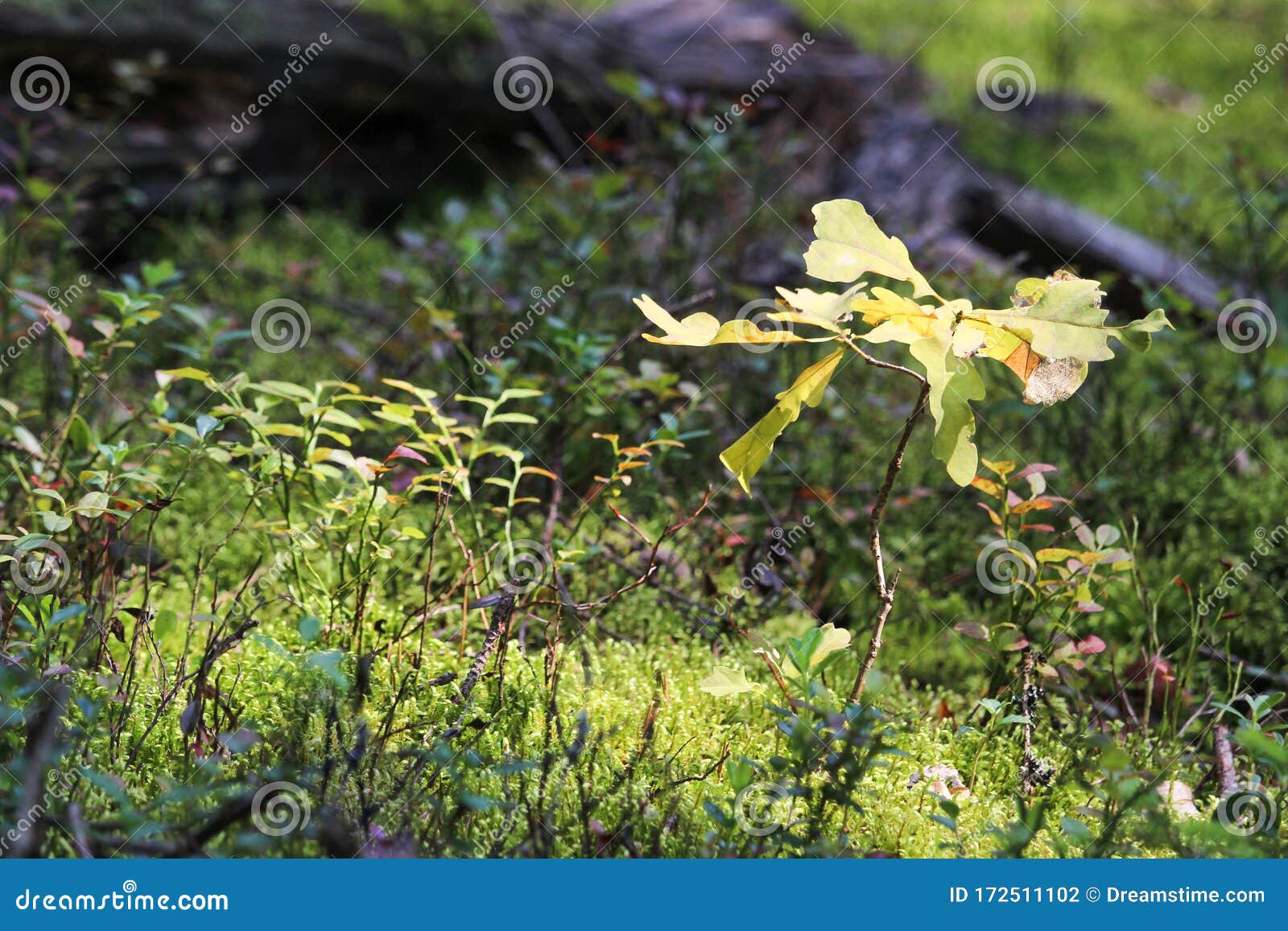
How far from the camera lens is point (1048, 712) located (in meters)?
2.70

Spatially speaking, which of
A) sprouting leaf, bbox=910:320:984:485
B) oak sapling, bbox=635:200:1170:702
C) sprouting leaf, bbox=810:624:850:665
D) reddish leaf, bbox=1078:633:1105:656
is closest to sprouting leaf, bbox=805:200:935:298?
oak sapling, bbox=635:200:1170:702

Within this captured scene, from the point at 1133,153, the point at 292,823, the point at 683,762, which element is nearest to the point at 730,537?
the point at 683,762

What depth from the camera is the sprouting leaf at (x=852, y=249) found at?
1.90 meters

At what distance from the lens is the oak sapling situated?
6.03ft

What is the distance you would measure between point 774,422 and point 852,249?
34cm

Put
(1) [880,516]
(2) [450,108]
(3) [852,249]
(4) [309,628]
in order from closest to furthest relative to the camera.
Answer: (4) [309,628], (3) [852,249], (1) [880,516], (2) [450,108]

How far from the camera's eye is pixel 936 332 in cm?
185

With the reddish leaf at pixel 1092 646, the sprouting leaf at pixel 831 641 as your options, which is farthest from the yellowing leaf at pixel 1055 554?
the sprouting leaf at pixel 831 641

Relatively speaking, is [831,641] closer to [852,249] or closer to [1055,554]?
[1055,554]

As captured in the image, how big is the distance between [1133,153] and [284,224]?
5702mm

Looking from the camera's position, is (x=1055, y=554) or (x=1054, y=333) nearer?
(x=1054, y=333)

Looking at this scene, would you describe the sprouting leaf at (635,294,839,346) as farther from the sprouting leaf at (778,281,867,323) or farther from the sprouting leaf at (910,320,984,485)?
the sprouting leaf at (910,320,984,485)

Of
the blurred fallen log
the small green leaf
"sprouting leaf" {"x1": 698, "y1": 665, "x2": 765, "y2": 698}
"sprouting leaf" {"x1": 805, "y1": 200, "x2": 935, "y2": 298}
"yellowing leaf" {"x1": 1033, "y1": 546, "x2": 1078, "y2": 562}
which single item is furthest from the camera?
the blurred fallen log

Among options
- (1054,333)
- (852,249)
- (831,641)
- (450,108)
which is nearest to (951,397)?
(1054,333)
